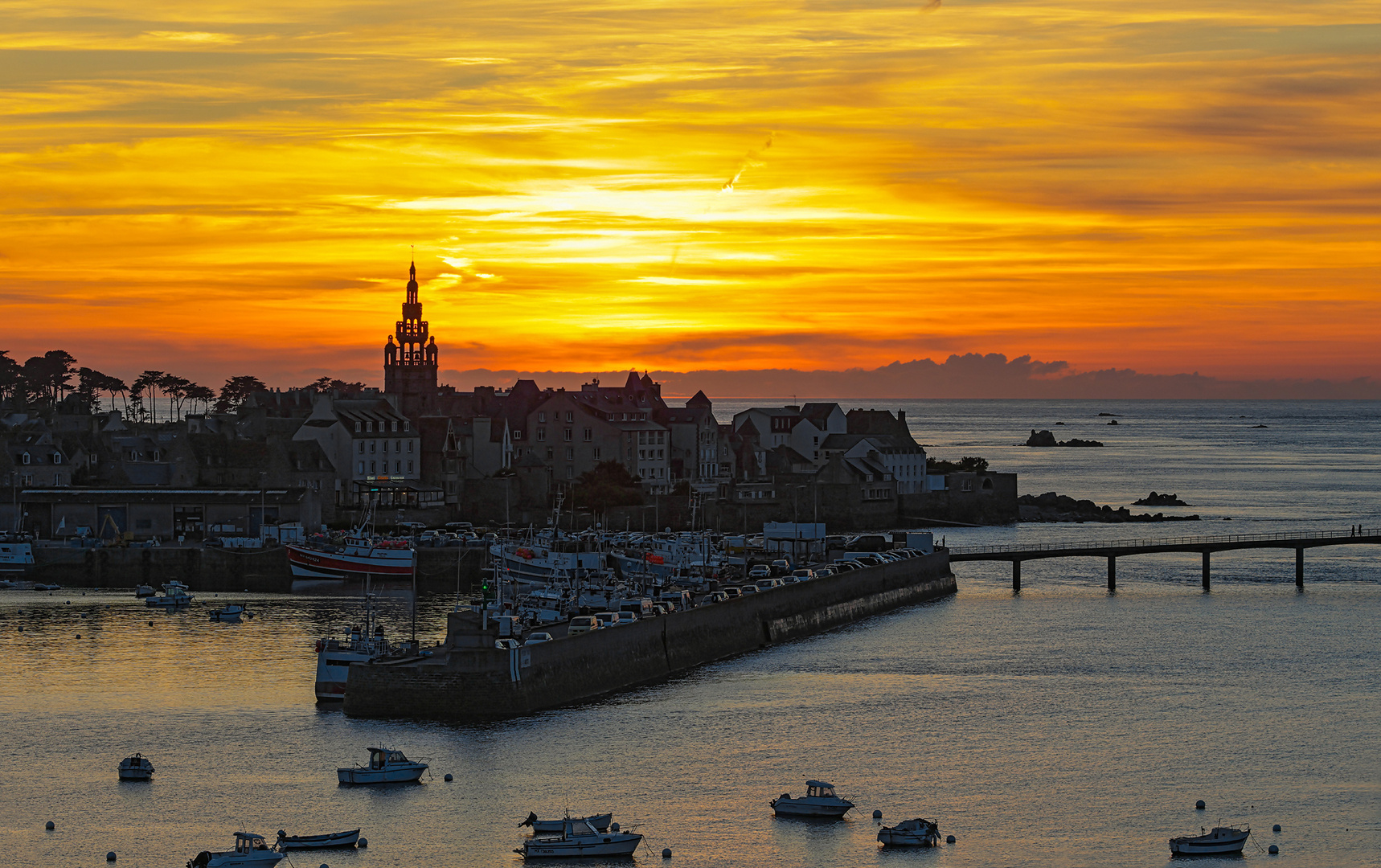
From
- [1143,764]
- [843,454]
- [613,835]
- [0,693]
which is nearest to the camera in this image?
[613,835]

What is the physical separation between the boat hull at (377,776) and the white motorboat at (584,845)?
6.78 meters

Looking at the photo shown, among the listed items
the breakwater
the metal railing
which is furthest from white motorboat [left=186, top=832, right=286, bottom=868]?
the metal railing

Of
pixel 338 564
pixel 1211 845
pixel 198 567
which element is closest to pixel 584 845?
pixel 1211 845

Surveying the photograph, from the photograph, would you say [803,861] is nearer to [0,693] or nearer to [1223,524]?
[0,693]

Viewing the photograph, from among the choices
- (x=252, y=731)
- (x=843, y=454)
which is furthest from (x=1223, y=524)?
(x=252, y=731)

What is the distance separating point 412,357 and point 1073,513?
57.4m

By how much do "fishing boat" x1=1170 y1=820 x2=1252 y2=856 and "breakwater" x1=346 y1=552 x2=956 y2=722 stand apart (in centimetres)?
2072

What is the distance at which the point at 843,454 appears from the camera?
436 ft

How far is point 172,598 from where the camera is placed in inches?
3258

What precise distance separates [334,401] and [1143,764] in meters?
82.7

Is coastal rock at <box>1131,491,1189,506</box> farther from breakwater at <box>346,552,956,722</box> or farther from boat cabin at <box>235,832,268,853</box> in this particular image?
boat cabin at <box>235,832,268,853</box>

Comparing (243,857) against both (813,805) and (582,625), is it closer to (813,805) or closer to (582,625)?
(813,805)

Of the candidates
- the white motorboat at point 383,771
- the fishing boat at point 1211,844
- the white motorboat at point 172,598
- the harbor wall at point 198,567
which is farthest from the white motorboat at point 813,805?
the harbor wall at point 198,567

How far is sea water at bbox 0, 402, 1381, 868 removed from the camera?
132 ft
